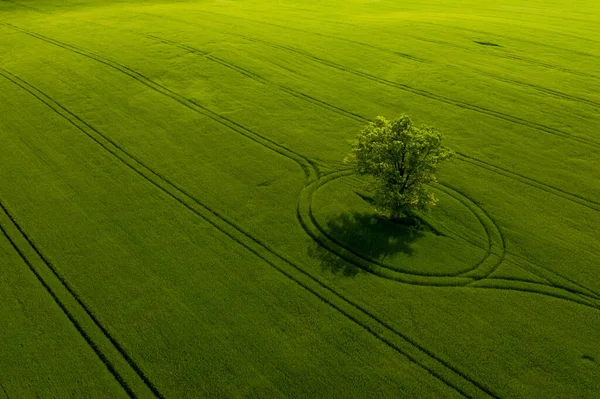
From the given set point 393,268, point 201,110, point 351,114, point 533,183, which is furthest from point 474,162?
point 201,110

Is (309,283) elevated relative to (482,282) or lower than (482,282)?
lower

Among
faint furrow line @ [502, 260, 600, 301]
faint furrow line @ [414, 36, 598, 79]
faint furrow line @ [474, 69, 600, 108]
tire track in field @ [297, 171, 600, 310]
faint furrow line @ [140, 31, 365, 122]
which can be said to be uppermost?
faint furrow line @ [414, 36, 598, 79]

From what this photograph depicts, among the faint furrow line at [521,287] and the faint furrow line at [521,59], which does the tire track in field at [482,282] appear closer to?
the faint furrow line at [521,287]

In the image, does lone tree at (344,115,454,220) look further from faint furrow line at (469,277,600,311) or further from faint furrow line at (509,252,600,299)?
faint furrow line at (509,252,600,299)

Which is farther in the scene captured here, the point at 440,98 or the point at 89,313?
the point at 440,98

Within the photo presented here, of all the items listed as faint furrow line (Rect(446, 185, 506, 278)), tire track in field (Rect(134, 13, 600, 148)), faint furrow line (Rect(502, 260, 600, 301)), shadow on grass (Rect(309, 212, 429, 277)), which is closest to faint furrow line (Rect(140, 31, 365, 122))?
tire track in field (Rect(134, 13, 600, 148))

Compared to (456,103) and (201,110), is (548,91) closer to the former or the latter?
(456,103)

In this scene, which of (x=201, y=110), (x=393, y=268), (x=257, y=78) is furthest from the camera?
(x=257, y=78)
